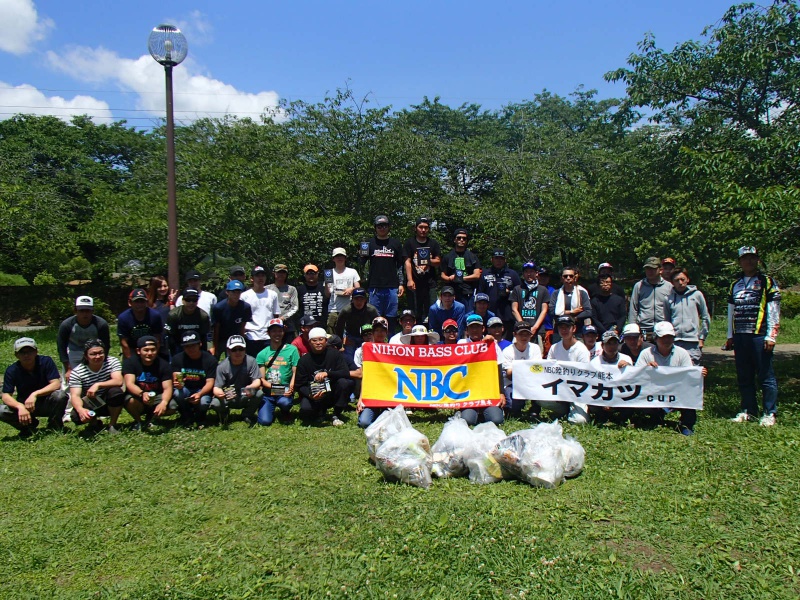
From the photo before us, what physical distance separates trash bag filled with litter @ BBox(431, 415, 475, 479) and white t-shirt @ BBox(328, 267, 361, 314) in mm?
3895

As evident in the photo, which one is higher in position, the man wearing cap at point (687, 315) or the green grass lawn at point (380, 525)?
the man wearing cap at point (687, 315)

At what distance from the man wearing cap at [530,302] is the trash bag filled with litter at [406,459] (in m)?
3.85

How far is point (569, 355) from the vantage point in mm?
7637

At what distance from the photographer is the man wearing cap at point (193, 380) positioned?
24.0 ft

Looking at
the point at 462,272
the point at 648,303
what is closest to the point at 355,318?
the point at 462,272

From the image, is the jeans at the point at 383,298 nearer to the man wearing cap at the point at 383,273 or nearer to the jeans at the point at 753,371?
the man wearing cap at the point at 383,273

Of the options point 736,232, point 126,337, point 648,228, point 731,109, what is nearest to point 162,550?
point 126,337

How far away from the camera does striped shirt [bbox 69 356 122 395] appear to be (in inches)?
280

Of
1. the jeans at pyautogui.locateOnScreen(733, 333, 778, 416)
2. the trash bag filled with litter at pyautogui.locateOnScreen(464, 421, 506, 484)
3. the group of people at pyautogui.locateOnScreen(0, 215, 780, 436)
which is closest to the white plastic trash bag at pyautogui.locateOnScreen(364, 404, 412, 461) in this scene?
the trash bag filled with litter at pyautogui.locateOnScreen(464, 421, 506, 484)

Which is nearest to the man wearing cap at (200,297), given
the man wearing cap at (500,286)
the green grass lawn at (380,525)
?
the green grass lawn at (380,525)

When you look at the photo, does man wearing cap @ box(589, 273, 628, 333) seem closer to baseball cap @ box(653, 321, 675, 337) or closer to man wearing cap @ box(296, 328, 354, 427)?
baseball cap @ box(653, 321, 675, 337)

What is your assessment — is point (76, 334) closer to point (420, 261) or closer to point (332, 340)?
point (332, 340)

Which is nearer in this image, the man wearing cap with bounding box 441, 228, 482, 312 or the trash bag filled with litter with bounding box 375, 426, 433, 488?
the trash bag filled with litter with bounding box 375, 426, 433, 488

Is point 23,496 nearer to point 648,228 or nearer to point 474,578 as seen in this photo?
point 474,578
